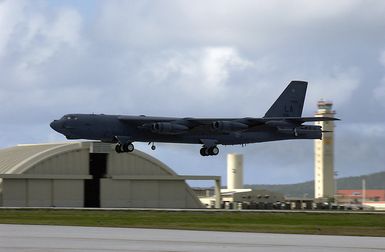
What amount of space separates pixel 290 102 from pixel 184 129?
1083 centimetres

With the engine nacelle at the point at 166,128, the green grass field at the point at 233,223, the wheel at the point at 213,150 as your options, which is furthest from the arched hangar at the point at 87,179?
the engine nacelle at the point at 166,128

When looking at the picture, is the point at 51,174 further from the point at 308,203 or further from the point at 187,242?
the point at 187,242

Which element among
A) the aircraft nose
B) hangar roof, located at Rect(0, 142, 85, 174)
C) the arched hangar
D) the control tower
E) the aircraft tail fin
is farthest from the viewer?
the control tower

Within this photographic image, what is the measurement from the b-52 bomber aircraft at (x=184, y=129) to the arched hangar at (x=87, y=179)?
102 feet

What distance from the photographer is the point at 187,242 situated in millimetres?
28297

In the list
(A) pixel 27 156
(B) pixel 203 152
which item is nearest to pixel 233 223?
(B) pixel 203 152

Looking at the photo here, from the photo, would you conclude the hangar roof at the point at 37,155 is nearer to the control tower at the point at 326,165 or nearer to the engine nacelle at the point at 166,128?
the engine nacelle at the point at 166,128

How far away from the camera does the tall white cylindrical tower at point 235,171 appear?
136375 millimetres

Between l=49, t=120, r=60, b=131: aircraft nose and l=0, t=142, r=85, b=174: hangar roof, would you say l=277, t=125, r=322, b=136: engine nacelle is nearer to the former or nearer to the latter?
l=49, t=120, r=60, b=131: aircraft nose

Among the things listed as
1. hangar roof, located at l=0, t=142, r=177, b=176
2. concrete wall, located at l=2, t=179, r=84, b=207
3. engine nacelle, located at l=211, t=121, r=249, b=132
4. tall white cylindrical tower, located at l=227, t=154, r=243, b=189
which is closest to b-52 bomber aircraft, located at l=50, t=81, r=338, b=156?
engine nacelle, located at l=211, t=121, r=249, b=132

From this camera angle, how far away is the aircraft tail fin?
61688mm

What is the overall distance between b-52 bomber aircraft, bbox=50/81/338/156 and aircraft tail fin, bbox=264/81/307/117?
475 centimetres

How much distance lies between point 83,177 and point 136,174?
689 cm

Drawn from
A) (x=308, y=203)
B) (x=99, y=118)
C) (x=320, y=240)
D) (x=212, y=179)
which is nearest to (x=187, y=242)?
(x=320, y=240)
